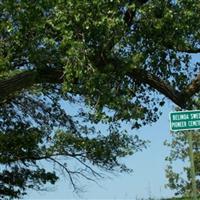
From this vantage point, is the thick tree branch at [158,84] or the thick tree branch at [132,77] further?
the thick tree branch at [158,84]

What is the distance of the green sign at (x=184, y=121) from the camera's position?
11.2 meters

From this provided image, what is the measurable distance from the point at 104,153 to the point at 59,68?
21.4 ft

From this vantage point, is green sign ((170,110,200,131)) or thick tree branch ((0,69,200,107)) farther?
thick tree branch ((0,69,200,107))

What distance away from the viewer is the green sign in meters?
11.2

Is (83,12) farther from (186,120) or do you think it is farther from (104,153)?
(104,153)

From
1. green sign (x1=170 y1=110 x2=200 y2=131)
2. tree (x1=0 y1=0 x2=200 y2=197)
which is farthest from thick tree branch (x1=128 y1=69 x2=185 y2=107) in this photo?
green sign (x1=170 y1=110 x2=200 y2=131)

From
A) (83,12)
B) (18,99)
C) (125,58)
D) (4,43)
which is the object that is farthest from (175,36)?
(18,99)

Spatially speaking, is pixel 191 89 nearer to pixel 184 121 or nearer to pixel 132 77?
pixel 132 77

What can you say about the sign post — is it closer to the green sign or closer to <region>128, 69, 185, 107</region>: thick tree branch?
the green sign

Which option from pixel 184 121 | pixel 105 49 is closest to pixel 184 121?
pixel 184 121

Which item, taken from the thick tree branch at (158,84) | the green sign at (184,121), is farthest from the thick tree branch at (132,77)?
the green sign at (184,121)

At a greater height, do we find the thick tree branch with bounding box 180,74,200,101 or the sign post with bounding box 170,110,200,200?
the thick tree branch with bounding box 180,74,200,101

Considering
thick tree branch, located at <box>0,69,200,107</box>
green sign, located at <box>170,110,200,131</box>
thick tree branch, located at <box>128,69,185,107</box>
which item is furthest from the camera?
thick tree branch, located at <box>128,69,185,107</box>

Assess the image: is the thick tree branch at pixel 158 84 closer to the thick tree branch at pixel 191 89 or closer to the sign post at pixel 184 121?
the thick tree branch at pixel 191 89
